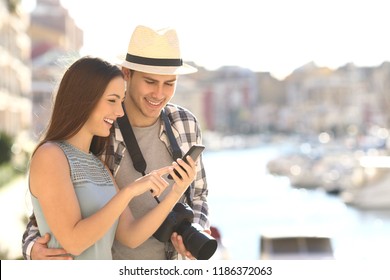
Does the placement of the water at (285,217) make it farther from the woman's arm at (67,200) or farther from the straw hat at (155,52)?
the woman's arm at (67,200)

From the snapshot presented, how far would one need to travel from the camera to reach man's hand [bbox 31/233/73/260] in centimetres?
208

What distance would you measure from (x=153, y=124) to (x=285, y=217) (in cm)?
3917

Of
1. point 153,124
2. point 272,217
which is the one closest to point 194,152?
point 153,124

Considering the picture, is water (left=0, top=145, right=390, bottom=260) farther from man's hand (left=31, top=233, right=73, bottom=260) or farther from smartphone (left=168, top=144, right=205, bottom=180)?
smartphone (left=168, top=144, right=205, bottom=180)

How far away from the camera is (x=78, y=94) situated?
204 centimetres

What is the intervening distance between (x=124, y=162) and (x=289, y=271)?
590 mm

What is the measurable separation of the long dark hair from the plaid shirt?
337 millimetres

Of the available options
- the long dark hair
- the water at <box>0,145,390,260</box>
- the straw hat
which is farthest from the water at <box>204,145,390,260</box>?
the long dark hair

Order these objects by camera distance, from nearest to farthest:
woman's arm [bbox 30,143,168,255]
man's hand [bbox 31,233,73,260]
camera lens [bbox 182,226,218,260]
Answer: woman's arm [bbox 30,143,168,255]
man's hand [bbox 31,233,73,260]
camera lens [bbox 182,226,218,260]

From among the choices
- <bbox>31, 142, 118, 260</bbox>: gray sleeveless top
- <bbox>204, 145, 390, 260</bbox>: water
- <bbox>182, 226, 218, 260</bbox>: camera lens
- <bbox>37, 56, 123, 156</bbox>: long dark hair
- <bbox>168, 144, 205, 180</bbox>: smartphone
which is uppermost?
<bbox>37, 56, 123, 156</bbox>: long dark hair

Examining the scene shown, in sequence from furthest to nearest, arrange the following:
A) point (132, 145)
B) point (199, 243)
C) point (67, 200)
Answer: point (132, 145) → point (199, 243) → point (67, 200)

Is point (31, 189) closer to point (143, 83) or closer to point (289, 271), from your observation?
point (143, 83)

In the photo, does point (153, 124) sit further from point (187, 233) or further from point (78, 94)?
point (78, 94)

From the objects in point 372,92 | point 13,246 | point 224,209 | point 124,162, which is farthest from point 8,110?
point 372,92
